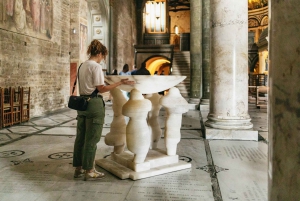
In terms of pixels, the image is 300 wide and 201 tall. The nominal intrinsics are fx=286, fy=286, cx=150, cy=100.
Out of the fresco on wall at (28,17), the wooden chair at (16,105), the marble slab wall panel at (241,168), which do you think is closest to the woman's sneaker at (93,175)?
the marble slab wall panel at (241,168)

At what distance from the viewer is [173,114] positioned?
366cm

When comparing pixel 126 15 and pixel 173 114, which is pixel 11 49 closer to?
pixel 173 114

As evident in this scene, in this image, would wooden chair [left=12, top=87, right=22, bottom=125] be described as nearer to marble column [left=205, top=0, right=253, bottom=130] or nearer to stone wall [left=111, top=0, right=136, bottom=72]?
marble column [left=205, top=0, right=253, bottom=130]

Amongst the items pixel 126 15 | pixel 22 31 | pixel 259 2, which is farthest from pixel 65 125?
pixel 259 2

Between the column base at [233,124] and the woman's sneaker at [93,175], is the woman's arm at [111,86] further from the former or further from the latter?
the column base at [233,124]

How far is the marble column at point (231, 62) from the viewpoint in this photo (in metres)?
5.38

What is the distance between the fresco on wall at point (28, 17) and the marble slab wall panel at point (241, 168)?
6107 mm

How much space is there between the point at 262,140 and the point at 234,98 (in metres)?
0.93

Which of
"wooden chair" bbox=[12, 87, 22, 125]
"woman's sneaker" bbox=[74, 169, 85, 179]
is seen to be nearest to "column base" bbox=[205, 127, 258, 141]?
"woman's sneaker" bbox=[74, 169, 85, 179]

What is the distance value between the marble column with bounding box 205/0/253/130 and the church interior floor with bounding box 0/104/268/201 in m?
0.54

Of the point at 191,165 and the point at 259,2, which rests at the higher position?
the point at 259,2

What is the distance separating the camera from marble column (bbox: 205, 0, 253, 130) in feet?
17.7

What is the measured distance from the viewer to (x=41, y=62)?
9547mm

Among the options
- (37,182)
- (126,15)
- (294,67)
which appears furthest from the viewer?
(126,15)
